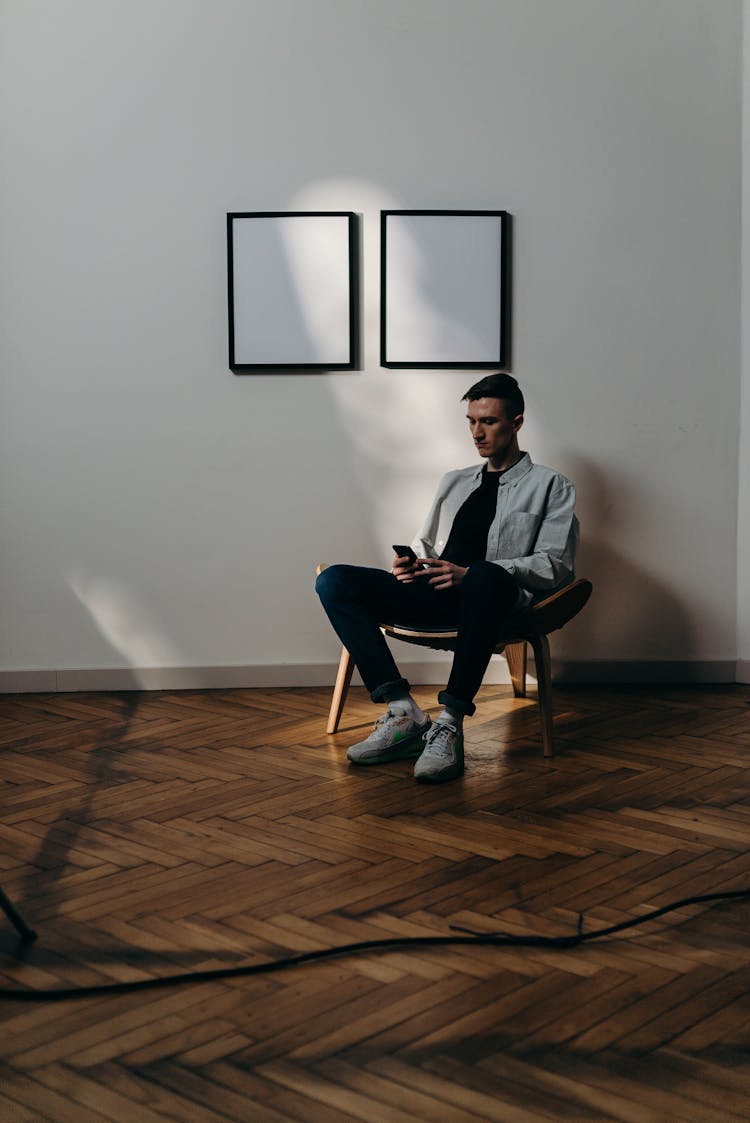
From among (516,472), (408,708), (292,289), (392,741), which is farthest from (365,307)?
(392,741)

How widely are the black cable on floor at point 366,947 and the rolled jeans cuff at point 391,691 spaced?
1.31 metres

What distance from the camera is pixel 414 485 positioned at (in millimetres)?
4484

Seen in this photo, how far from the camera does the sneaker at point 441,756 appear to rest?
325cm

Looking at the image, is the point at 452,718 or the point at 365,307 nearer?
the point at 452,718

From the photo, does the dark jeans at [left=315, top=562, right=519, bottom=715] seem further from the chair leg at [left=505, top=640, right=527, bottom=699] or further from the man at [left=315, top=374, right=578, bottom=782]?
the chair leg at [left=505, top=640, right=527, bottom=699]

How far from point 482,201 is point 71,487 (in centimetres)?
186

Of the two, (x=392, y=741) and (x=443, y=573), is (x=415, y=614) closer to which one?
(x=443, y=573)

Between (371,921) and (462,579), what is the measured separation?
1.46 metres

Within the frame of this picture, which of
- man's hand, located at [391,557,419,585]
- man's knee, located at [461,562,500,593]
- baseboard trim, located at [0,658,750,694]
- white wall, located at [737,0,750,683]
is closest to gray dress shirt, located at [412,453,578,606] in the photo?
man's knee, located at [461,562,500,593]

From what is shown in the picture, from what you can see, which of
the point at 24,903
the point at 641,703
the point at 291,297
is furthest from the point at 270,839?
the point at 291,297

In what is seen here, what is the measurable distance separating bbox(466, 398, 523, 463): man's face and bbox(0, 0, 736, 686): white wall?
0.59 meters

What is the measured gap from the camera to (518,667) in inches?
171

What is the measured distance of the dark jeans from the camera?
3416 mm

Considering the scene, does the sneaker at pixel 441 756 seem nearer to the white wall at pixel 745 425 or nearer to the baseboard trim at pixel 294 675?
the baseboard trim at pixel 294 675
